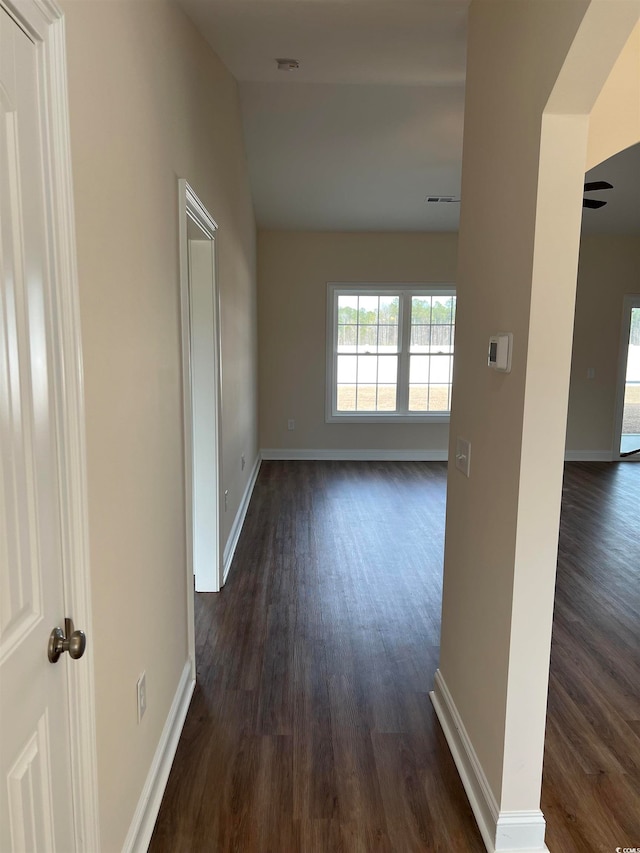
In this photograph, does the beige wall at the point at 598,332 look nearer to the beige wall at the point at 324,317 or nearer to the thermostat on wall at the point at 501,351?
the beige wall at the point at 324,317

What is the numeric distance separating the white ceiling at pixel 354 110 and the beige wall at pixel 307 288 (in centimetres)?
23

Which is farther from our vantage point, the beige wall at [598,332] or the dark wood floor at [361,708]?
the beige wall at [598,332]

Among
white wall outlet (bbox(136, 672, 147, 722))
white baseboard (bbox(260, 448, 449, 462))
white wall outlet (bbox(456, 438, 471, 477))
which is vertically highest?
white wall outlet (bbox(456, 438, 471, 477))

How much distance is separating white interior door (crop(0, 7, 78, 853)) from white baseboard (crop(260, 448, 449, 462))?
5948 millimetres

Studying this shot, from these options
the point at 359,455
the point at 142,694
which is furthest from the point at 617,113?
the point at 359,455

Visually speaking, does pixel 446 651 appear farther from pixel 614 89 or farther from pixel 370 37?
pixel 370 37

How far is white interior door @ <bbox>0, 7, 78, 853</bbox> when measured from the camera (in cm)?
93

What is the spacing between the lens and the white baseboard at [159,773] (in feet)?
5.40

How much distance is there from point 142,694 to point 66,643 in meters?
0.70

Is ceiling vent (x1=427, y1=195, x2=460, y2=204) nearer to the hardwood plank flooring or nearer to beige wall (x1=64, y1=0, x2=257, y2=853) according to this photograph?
the hardwood plank flooring

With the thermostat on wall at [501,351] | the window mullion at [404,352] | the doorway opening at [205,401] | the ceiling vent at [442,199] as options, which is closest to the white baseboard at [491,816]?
the thermostat on wall at [501,351]

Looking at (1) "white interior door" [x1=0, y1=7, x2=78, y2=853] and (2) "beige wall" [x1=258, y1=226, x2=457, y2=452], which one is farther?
(2) "beige wall" [x1=258, y1=226, x2=457, y2=452]

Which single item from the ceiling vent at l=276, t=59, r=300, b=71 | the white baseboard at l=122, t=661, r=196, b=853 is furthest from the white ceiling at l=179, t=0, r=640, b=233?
the white baseboard at l=122, t=661, r=196, b=853

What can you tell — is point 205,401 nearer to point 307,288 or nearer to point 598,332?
point 307,288
